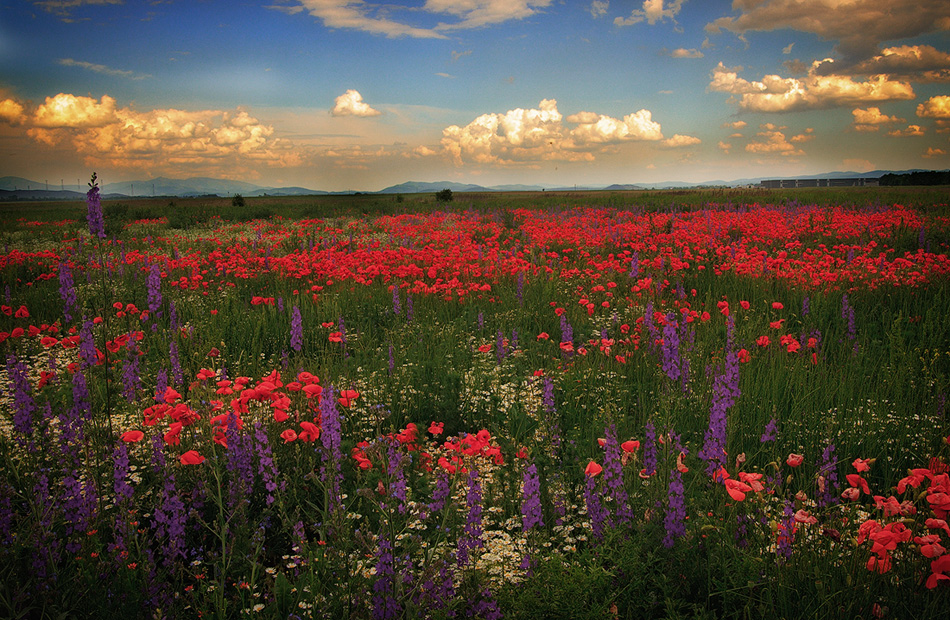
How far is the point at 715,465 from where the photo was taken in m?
2.49

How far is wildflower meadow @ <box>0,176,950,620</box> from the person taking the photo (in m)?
1.89

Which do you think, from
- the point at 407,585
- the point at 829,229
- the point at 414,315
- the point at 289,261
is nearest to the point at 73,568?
the point at 407,585

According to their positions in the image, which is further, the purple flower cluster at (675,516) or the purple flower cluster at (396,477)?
the purple flower cluster at (675,516)

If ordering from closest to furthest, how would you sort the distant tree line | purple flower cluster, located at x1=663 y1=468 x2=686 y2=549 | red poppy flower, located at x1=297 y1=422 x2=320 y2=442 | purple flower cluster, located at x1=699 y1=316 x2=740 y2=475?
purple flower cluster, located at x1=663 y1=468 x2=686 y2=549 < purple flower cluster, located at x1=699 y1=316 x2=740 y2=475 < red poppy flower, located at x1=297 y1=422 x2=320 y2=442 < the distant tree line

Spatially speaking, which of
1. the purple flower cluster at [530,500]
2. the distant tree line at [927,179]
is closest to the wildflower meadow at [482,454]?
the purple flower cluster at [530,500]

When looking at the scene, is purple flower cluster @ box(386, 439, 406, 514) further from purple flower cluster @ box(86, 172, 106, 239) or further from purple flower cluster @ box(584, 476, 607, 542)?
A: purple flower cluster @ box(86, 172, 106, 239)

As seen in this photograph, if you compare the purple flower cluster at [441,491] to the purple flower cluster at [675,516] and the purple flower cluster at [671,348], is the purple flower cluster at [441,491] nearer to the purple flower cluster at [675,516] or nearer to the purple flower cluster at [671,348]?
the purple flower cluster at [675,516]

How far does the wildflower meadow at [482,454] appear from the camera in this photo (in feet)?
6.19

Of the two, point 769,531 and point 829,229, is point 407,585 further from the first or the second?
point 829,229

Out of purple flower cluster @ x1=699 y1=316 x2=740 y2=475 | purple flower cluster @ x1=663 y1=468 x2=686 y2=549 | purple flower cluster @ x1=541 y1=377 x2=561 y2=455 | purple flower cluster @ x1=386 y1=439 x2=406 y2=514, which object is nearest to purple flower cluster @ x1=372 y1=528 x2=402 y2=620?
purple flower cluster @ x1=386 y1=439 x2=406 y2=514

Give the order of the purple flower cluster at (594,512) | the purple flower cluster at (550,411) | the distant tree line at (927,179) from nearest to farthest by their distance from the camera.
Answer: the purple flower cluster at (594,512) < the purple flower cluster at (550,411) < the distant tree line at (927,179)

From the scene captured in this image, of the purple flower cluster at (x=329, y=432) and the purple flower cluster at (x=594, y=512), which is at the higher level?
the purple flower cluster at (x=329, y=432)

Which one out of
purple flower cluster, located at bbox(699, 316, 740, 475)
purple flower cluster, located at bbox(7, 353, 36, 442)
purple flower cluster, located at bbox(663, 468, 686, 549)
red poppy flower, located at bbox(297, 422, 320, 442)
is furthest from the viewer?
purple flower cluster, located at bbox(7, 353, 36, 442)

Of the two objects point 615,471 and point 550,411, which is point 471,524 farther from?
point 550,411
